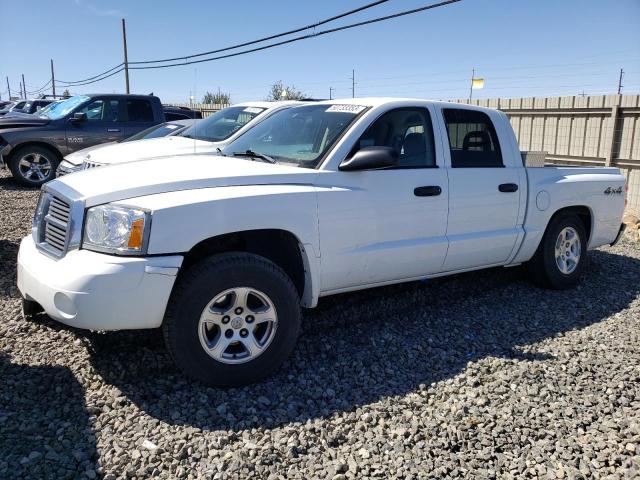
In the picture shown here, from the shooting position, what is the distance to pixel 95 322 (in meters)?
3.21

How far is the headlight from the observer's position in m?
3.21

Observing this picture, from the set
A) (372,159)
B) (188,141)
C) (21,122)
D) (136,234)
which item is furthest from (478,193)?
(21,122)

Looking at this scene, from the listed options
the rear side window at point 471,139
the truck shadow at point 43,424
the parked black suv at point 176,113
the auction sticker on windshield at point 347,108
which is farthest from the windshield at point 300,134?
the parked black suv at point 176,113

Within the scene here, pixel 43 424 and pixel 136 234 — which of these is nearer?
pixel 43 424

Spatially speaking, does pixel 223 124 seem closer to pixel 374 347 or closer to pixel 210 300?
pixel 374 347

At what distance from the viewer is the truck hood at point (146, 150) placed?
7395mm

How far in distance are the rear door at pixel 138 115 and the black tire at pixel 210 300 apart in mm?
9663

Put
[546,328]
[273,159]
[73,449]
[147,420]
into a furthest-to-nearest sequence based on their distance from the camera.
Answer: [546,328] → [273,159] → [147,420] → [73,449]

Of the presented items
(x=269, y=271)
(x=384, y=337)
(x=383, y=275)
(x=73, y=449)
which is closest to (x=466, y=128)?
(x=383, y=275)

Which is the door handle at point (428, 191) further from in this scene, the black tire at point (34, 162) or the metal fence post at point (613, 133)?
the black tire at point (34, 162)

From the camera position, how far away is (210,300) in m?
3.41

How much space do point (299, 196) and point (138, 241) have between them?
1099 millimetres

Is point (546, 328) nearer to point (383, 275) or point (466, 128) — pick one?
point (383, 275)

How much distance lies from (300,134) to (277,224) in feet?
3.79
